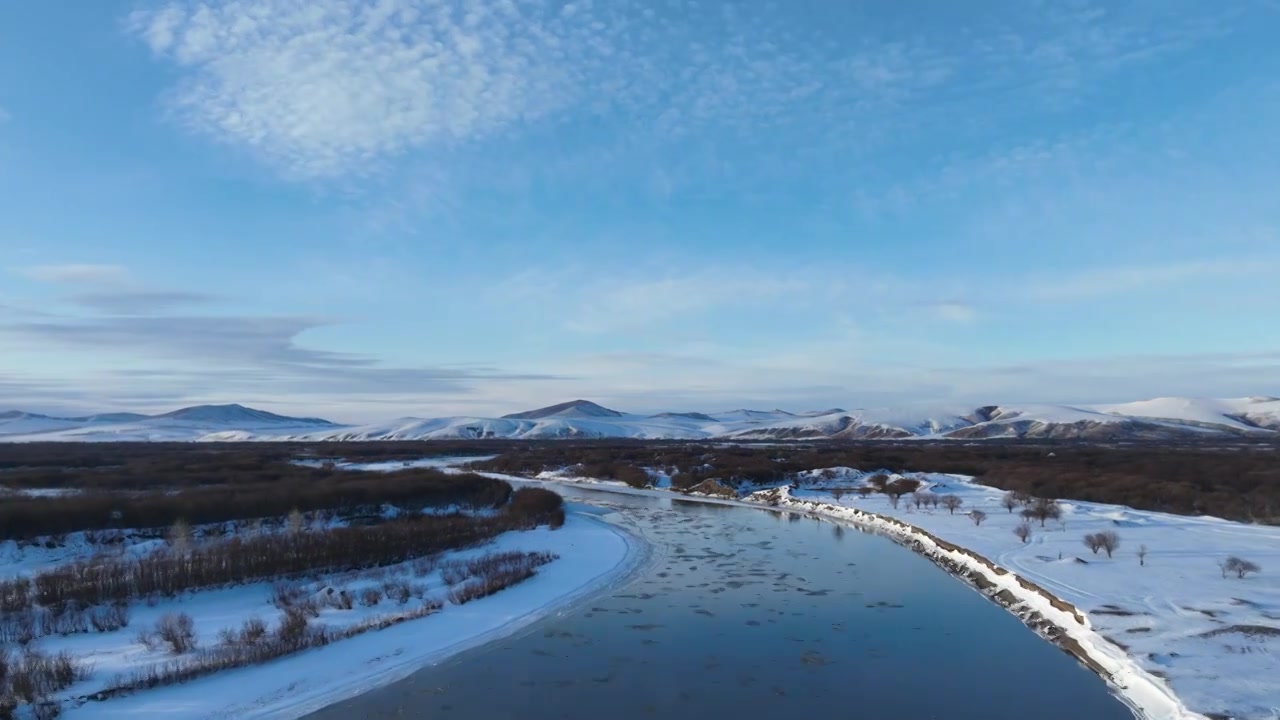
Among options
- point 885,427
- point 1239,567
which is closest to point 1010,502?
point 1239,567

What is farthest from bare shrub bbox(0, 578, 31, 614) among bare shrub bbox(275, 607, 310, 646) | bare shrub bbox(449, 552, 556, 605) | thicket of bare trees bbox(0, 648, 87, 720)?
bare shrub bbox(449, 552, 556, 605)

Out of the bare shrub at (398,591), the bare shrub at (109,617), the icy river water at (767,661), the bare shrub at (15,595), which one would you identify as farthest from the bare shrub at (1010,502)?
the bare shrub at (15,595)

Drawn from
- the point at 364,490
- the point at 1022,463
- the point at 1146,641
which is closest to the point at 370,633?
the point at 1146,641

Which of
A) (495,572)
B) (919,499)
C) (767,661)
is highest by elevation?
(919,499)

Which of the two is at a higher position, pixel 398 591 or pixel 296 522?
pixel 296 522

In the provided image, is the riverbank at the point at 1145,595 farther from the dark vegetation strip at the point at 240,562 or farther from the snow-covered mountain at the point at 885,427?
the snow-covered mountain at the point at 885,427

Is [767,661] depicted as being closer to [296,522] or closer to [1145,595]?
[1145,595]

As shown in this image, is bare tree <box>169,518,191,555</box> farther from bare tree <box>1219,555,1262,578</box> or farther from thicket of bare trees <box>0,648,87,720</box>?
bare tree <box>1219,555,1262,578</box>
